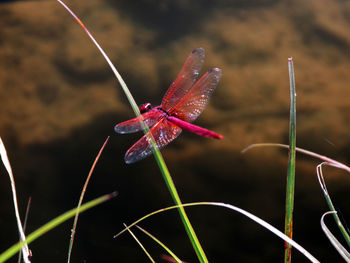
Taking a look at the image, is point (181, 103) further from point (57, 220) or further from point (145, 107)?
point (57, 220)

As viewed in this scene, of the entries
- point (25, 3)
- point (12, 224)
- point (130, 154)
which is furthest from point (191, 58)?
point (25, 3)

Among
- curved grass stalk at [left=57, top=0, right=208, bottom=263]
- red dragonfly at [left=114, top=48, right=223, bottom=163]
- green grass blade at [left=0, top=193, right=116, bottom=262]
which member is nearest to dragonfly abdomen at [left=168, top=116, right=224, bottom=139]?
red dragonfly at [left=114, top=48, right=223, bottom=163]

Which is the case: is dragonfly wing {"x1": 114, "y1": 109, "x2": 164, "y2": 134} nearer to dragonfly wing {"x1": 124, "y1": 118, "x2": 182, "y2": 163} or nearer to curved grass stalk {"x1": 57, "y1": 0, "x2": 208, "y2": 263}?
dragonfly wing {"x1": 124, "y1": 118, "x2": 182, "y2": 163}

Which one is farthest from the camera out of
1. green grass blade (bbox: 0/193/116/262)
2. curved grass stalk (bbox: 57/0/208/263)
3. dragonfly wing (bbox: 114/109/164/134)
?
dragonfly wing (bbox: 114/109/164/134)

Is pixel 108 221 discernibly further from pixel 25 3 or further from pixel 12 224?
pixel 25 3

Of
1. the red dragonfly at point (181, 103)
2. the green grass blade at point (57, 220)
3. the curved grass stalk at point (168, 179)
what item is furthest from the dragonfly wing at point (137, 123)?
the green grass blade at point (57, 220)

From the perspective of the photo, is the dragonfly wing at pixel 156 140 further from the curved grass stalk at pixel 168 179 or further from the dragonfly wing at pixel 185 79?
the curved grass stalk at pixel 168 179
